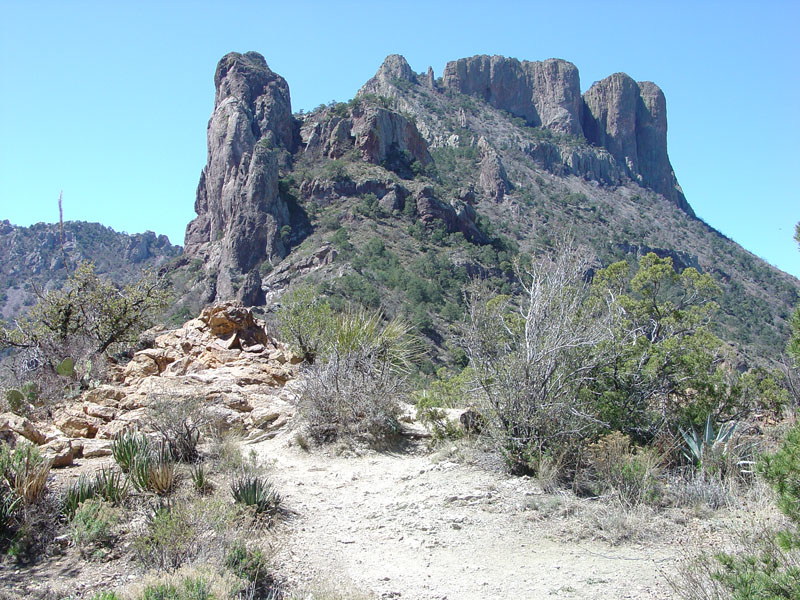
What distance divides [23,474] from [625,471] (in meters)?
5.61

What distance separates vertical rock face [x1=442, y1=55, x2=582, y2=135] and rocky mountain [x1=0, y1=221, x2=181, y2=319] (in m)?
63.2

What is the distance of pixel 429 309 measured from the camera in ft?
122

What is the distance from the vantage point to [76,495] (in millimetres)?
5363

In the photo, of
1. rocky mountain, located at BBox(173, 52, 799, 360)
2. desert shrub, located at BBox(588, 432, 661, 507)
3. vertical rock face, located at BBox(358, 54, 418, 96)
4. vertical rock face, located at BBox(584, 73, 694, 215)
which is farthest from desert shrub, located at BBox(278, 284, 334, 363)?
vertical rock face, located at BBox(584, 73, 694, 215)

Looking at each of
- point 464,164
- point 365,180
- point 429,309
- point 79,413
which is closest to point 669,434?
point 79,413

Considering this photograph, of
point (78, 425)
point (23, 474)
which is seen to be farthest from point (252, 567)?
point (78, 425)

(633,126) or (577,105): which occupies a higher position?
(577,105)

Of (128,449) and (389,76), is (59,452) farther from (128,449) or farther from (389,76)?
(389,76)

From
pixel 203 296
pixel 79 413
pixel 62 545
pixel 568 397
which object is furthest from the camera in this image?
pixel 203 296

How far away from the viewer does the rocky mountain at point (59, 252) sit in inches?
2768

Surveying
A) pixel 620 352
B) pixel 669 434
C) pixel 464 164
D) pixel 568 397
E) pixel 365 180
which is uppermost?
pixel 464 164

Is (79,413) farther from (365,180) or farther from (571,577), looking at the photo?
(365,180)

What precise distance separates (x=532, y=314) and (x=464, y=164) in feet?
246

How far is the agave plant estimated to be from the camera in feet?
21.1
